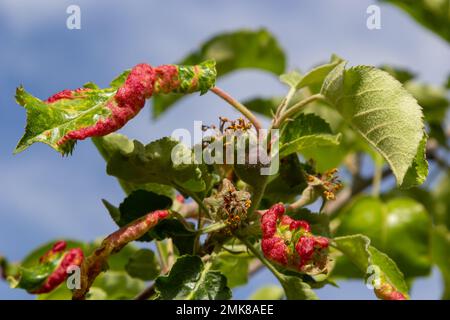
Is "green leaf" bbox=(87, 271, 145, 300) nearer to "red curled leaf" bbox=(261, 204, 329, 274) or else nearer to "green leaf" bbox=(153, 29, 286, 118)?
"red curled leaf" bbox=(261, 204, 329, 274)

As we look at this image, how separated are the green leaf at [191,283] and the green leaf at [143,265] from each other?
14.7 inches

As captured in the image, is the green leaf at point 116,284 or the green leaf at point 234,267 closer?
the green leaf at point 234,267

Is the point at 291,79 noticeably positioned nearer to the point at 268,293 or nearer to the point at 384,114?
the point at 384,114

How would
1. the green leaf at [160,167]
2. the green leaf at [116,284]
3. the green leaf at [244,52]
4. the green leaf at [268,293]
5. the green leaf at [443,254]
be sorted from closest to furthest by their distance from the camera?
1. the green leaf at [160,167]
2. the green leaf at [116,284]
3. the green leaf at [268,293]
4. the green leaf at [443,254]
5. the green leaf at [244,52]

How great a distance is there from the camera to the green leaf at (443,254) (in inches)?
95.3

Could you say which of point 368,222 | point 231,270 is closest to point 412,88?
point 368,222

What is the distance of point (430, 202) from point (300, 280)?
74.4 inches

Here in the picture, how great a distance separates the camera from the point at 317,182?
1281 mm

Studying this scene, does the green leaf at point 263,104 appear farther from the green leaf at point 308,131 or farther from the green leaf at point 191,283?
the green leaf at point 191,283

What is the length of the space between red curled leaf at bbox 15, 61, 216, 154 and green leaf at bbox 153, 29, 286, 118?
1800 mm

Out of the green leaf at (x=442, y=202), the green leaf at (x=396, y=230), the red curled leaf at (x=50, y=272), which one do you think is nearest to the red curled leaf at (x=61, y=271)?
the red curled leaf at (x=50, y=272)

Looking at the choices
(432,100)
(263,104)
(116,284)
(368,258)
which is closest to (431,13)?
(432,100)

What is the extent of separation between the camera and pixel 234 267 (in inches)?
62.4
